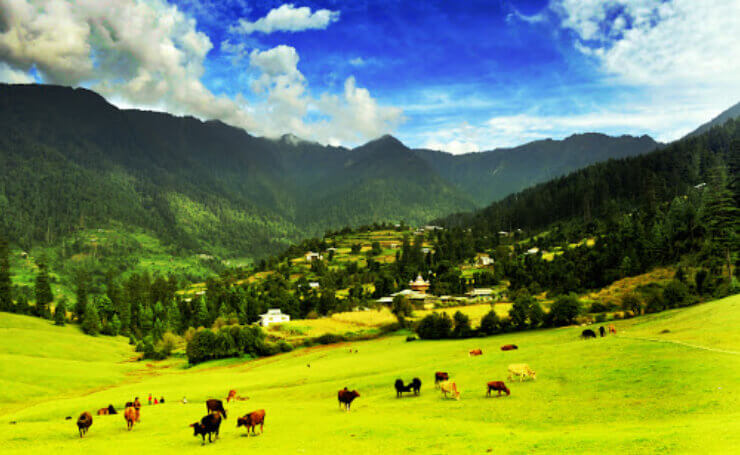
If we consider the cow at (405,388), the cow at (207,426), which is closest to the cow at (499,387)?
the cow at (405,388)

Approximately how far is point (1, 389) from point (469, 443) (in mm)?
58237

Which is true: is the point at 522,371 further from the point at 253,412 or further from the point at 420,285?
the point at 420,285

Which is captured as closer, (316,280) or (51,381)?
(51,381)

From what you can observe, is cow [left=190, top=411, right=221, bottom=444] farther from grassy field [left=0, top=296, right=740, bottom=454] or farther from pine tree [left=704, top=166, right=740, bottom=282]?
pine tree [left=704, top=166, right=740, bottom=282]

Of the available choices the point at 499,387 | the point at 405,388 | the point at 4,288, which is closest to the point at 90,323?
the point at 4,288

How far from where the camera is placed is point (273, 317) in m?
126

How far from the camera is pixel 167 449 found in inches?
835

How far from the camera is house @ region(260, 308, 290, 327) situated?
405 feet

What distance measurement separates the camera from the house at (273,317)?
123387mm

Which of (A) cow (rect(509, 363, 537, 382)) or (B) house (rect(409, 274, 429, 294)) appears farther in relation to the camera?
(B) house (rect(409, 274, 429, 294))

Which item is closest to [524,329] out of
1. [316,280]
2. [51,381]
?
[51,381]

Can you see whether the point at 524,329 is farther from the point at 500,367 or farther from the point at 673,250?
the point at 673,250

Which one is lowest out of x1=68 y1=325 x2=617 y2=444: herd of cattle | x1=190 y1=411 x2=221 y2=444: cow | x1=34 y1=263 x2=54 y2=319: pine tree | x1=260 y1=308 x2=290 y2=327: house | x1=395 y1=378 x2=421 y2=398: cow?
x1=260 y1=308 x2=290 y2=327: house

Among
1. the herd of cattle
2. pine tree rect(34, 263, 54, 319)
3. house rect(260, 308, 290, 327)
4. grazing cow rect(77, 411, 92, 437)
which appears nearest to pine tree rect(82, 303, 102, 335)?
pine tree rect(34, 263, 54, 319)
